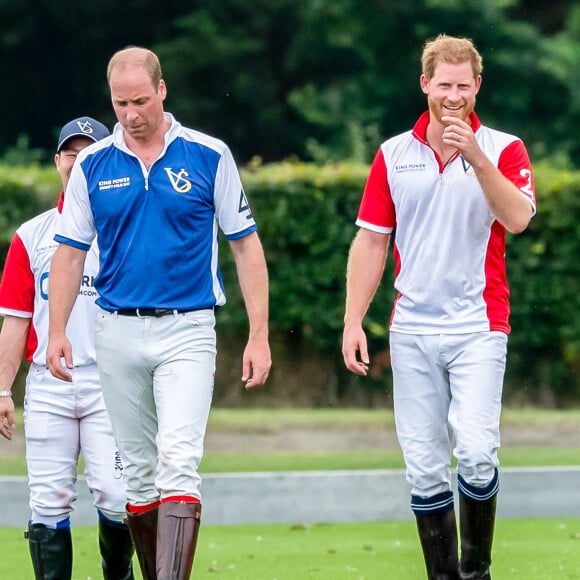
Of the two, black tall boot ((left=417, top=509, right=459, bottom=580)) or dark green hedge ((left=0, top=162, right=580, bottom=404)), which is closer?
black tall boot ((left=417, top=509, right=459, bottom=580))

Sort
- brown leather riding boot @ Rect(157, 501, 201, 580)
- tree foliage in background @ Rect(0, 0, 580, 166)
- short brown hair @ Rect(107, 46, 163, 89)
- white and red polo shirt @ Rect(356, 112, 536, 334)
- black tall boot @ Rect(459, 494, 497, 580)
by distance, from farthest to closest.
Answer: tree foliage in background @ Rect(0, 0, 580, 166)
black tall boot @ Rect(459, 494, 497, 580)
white and red polo shirt @ Rect(356, 112, 536, 334)
short brown hair @ Rect(107, 46, 163, 89)
brown leather riding boot @ Rect(157, 501, 201, 580)

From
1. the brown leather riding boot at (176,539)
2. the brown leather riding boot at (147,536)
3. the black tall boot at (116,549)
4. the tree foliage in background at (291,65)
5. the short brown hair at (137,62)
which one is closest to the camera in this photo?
the brown leather riding boot at (176,539)

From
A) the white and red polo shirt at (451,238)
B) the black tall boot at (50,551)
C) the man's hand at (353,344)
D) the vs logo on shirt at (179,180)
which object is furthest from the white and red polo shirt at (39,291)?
the white and red polo shirt at (451,238)

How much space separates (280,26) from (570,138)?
17.7 ft

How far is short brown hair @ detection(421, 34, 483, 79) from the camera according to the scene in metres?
5.75

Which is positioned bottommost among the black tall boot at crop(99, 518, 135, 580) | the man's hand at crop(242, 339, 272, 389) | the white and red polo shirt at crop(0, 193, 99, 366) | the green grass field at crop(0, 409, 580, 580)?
the green grass field at crop(0, 409, 580, 580)

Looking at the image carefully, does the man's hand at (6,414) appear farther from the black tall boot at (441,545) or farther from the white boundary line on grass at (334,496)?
the white boundary line on grass at (334,496)

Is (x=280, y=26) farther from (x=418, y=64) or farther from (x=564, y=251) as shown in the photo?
(x=564, y=251)

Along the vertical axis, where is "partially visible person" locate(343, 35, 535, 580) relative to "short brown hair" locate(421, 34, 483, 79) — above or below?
below

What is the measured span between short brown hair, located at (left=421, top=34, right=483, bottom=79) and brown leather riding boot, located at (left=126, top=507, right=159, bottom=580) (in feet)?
6.85

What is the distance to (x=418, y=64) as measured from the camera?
23328mm

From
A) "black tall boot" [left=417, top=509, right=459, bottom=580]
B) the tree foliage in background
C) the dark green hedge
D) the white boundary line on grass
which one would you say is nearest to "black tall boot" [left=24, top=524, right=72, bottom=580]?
"black tall boot" [left=417, top=509, right=459, bottom=580]

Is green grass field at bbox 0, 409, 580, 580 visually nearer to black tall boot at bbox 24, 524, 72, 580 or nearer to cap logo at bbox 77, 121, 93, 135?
black tall boot at bbox 24, 524, 72, 580

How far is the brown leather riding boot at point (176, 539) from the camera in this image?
5.23m
